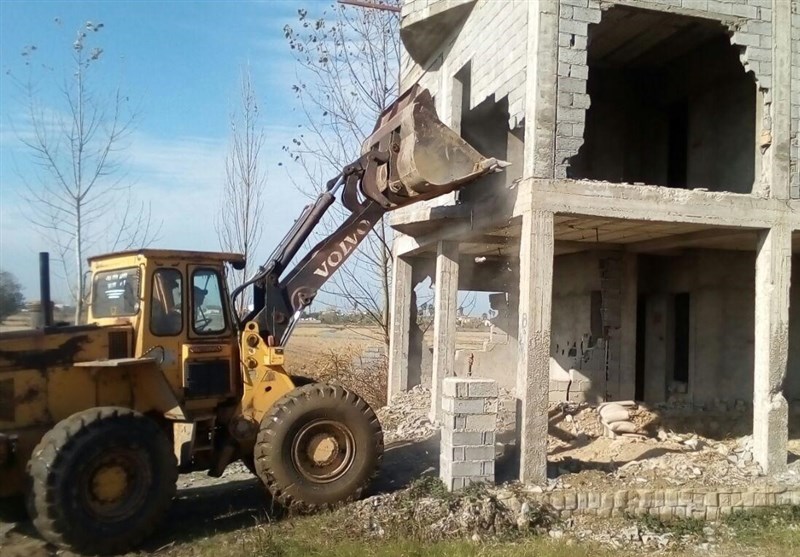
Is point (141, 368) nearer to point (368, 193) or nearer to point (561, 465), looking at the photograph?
point (368, 193)

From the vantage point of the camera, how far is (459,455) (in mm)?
8297

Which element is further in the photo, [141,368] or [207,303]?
[207,303]

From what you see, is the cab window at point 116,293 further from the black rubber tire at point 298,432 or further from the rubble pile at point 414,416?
the rubble pile at point 414,416

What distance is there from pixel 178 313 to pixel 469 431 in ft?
11.2

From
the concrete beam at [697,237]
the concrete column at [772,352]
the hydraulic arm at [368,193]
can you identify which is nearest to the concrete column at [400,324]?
the concrete beam at [697,237]

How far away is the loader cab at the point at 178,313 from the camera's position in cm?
738

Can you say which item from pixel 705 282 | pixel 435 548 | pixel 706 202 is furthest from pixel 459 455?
pixel 705 282

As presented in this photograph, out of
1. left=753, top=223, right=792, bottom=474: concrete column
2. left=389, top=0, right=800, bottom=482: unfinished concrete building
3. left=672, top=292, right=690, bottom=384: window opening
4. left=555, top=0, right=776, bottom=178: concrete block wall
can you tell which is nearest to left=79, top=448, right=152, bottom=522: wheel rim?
left=389, top=0, right=800, bottom=482: unfinished concrete building

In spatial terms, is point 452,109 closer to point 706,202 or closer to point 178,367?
point 706,202

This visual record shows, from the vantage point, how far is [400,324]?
47.4 ft

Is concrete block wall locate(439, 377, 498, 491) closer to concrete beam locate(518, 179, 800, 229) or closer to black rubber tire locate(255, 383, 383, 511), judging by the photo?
black rubber tire locate(255, 383, 383, 511)

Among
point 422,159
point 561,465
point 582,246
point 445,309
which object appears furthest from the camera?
point 582,246

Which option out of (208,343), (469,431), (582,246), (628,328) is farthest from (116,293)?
(628,328)

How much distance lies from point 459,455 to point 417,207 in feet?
16.9
